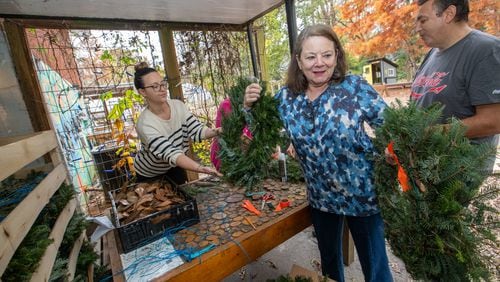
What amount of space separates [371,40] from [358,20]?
0.84m

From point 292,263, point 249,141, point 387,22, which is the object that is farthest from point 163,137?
point 387,22

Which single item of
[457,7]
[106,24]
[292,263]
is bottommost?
[292,263]

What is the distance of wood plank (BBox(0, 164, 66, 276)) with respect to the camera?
0.77m

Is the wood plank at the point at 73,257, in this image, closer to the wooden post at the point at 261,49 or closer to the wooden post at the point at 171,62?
the wooden post at the point at 171,62

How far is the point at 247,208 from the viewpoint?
1652mm

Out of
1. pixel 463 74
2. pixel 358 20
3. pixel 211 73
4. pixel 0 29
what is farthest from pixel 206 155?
pixel 358 20

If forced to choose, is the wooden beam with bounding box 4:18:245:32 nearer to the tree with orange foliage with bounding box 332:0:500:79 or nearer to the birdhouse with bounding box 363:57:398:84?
the tree with orange foliage with bounding box 332:0:500:79

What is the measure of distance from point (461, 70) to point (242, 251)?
1.52m

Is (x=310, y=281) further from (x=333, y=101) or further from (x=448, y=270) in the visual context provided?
(x=333, y=101)

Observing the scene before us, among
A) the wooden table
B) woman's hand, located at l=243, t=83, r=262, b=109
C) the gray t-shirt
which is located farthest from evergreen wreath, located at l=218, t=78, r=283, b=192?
the gray t-shirt

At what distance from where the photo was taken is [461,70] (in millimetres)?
1342

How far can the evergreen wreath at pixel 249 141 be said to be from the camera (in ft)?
4.99

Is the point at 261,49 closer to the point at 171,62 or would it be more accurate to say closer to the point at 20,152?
the point at 171,62

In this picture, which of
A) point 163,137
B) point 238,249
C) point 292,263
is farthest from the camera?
point 292,263
